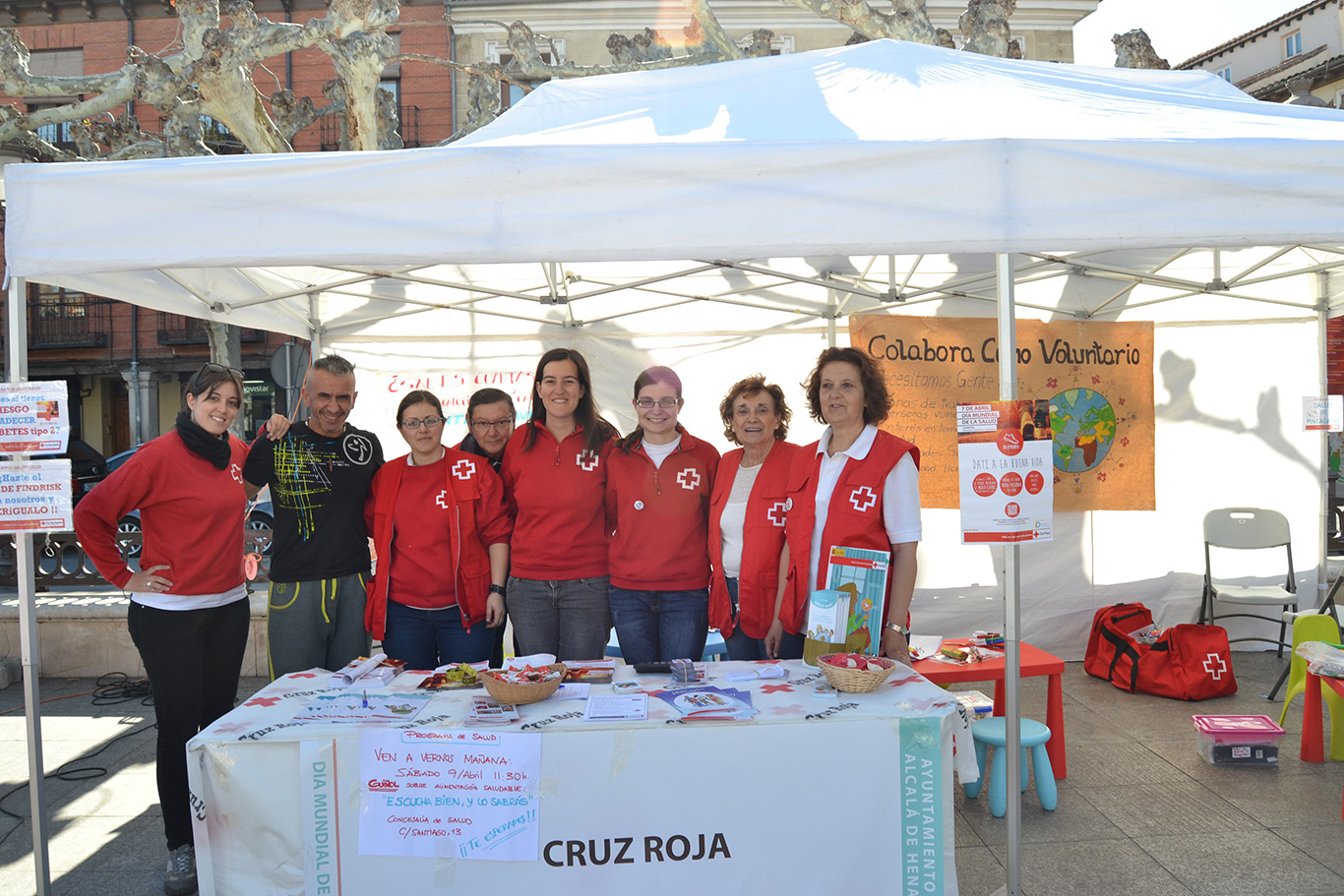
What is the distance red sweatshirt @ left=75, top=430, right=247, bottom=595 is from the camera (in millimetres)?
2549

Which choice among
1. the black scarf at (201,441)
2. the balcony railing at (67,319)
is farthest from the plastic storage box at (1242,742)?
the balcony railing at (67,319)

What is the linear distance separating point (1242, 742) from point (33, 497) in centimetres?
424

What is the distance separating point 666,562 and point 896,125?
144 centimetres

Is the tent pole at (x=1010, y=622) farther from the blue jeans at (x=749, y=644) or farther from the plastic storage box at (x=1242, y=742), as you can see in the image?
the plastic storage box at (x=1242, y=742)

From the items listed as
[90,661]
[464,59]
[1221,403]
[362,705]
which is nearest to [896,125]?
[362,705]

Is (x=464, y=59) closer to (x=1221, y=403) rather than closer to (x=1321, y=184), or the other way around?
(x=1221, y=403)

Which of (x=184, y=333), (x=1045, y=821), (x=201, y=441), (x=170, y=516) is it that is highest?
(x=184, y=333)

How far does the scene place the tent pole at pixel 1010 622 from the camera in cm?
233

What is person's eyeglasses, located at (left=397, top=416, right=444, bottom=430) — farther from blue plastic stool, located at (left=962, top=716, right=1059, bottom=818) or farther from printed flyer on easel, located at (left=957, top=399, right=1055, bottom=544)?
blue plastic stool, located at (left=962, top=716, right=1059, bottom=818)

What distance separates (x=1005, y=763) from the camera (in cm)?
312

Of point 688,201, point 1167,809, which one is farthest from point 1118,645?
point 688,201

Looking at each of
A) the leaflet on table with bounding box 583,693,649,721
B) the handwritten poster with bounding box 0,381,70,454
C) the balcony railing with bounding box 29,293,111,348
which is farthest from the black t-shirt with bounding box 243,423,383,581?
the balcony railing with bounding box 29,293,111,348

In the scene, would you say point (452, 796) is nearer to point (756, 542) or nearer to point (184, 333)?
point (756, 542)

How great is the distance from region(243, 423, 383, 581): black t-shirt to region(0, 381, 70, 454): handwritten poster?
63 centimetres
